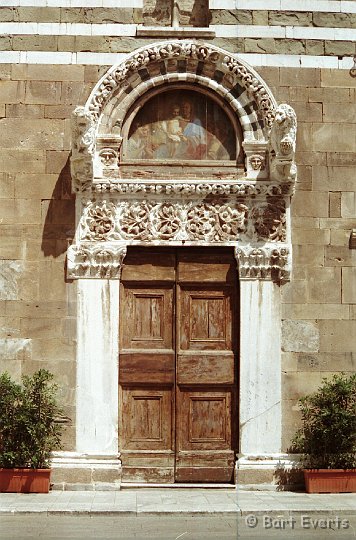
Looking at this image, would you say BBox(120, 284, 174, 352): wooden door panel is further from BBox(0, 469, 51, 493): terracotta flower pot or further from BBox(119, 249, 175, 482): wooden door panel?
BBox(0, 469, 51, 493): terracotta flower pot

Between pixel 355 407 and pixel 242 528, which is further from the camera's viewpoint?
pixel 355 407

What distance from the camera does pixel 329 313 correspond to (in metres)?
12.6

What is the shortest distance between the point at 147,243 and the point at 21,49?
10.1 feet

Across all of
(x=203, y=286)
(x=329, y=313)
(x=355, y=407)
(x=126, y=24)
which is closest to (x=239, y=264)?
(x=203, y=286)

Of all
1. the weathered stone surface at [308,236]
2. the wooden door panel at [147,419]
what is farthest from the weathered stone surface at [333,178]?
the wooden door panel at [147,419]

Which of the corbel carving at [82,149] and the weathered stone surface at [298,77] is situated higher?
the weathered stone surface at [298,77]

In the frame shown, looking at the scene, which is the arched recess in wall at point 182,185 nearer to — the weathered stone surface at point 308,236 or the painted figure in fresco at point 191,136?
the weathered stone surface at point 308,236

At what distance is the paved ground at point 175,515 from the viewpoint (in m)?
9.78

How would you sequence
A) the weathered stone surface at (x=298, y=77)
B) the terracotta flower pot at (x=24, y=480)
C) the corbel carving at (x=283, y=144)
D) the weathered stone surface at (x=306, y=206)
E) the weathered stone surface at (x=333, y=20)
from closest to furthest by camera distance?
the terracotta flower pot at (x=24, y=480) < the corbel carving at (x=283, y=144) < the weathered stone surface at (x=306, y=206) < the weathered stone surface at (x=298, y=77) < the weathered stone surface at (x=333, y=20)

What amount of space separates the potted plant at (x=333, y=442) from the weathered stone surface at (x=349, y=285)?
1.06 m

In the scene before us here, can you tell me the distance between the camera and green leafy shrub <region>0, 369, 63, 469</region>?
11.7m

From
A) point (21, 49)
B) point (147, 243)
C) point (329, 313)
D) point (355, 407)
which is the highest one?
point (21, 49)

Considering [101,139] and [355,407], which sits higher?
[101,139]

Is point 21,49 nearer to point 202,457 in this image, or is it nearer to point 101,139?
point 101,139
